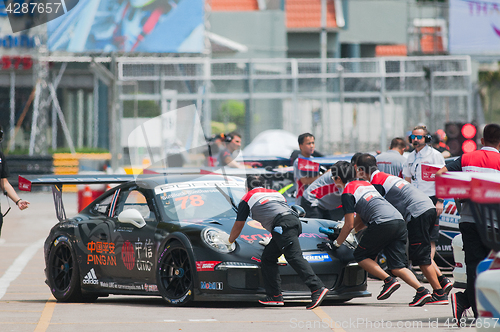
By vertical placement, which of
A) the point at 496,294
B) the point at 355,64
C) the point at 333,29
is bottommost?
the point at 496,294

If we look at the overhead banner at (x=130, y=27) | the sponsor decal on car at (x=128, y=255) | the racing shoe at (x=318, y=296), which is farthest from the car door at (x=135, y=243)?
the overhead banner at (x=130, y=27)

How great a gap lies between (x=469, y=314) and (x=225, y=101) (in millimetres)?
17429

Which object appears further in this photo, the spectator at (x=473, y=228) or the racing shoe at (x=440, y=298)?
the racing shoe at (x=440, y=298)

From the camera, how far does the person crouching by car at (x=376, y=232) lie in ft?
25.0

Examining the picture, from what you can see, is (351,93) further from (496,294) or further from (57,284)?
(496,294)

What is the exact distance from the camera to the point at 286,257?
295 inches

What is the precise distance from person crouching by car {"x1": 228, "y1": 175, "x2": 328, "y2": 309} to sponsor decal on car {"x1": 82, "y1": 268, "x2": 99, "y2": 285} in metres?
1.90

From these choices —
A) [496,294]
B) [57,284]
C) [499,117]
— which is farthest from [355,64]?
[499,117]

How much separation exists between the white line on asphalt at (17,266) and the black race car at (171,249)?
1206mm

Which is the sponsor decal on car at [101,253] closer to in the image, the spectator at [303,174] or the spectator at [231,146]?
the spectator at [303,174]

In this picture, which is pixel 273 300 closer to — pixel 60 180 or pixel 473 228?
pixel 473 228

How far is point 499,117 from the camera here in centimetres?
5303

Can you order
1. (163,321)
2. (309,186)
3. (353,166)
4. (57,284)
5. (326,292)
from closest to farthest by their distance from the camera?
(163,321)
(326,292)
(353,166)
(57,284)
(309,186)

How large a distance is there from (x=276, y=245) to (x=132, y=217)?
59.0 inches
